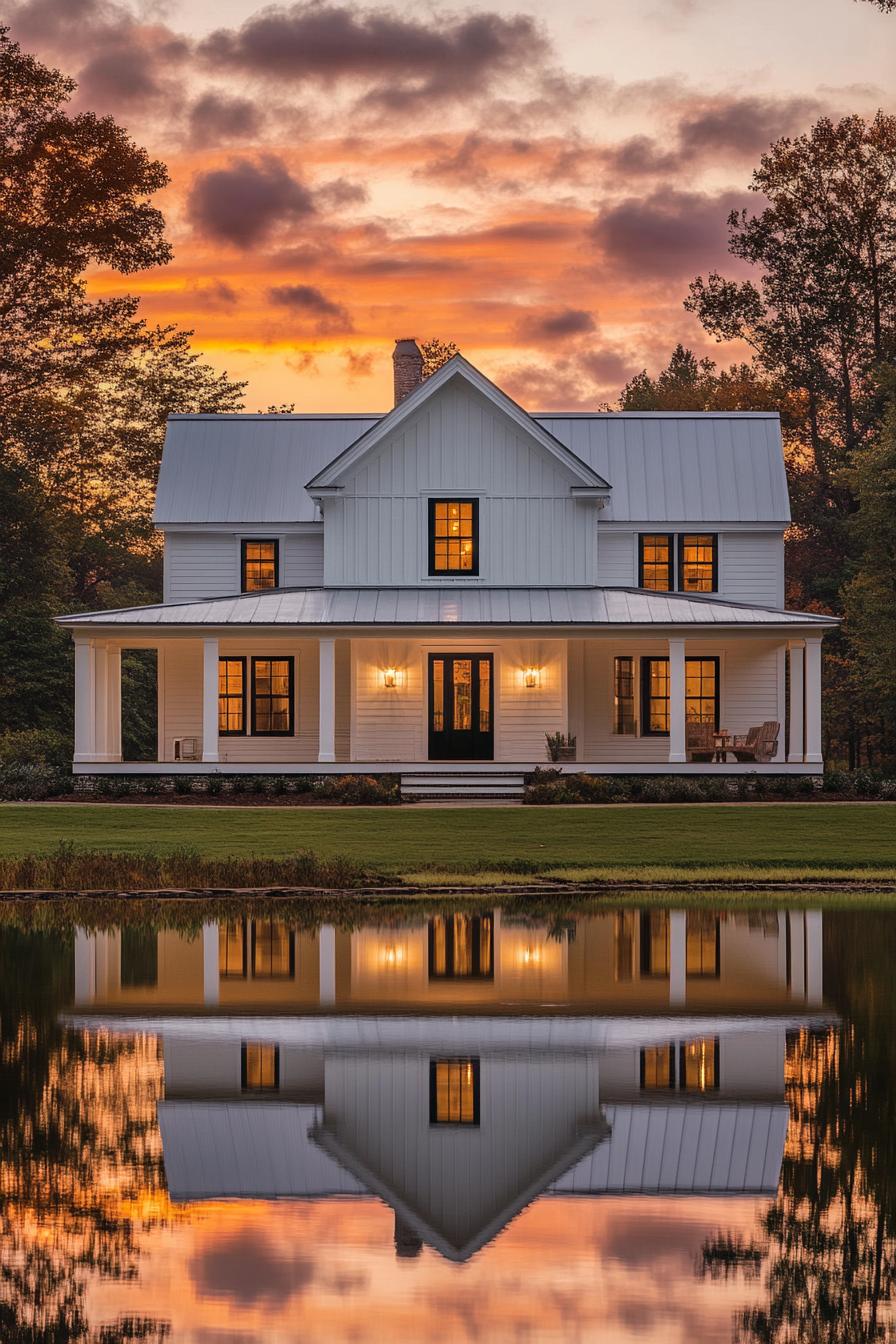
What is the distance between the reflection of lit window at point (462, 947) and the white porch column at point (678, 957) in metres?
1.59

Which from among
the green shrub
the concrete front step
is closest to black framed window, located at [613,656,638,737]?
the concrete front step

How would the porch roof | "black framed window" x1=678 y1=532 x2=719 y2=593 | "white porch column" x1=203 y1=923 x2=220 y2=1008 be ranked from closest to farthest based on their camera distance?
"white porch column" x1=203 y1=923 x2=220 y2=1008
the porch roof
"black framed window" x1=678 y1=532 x2=719 y2=593

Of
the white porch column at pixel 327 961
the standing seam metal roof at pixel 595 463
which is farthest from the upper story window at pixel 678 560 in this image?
the white porch column at pixel 327 961

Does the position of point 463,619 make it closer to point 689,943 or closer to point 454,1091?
point 689,943

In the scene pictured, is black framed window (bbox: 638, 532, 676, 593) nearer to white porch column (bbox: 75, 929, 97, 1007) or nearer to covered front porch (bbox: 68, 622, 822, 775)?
covered front porch (bbox: 68, 622, 822, 775)

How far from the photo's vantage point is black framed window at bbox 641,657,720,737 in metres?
40.8

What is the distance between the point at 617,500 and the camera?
139 ft

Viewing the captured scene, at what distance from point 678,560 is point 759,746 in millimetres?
5971

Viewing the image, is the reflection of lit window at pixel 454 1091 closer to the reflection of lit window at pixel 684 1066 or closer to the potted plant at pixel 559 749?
the reflection of lit window at pixel 684 1066

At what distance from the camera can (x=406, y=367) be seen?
4547 cm

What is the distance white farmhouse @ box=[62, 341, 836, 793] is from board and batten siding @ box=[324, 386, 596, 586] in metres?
0.05

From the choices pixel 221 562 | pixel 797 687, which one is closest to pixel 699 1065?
pixel 797 687

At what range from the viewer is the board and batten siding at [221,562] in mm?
42250

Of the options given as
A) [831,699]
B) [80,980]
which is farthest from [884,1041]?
[831,699]
